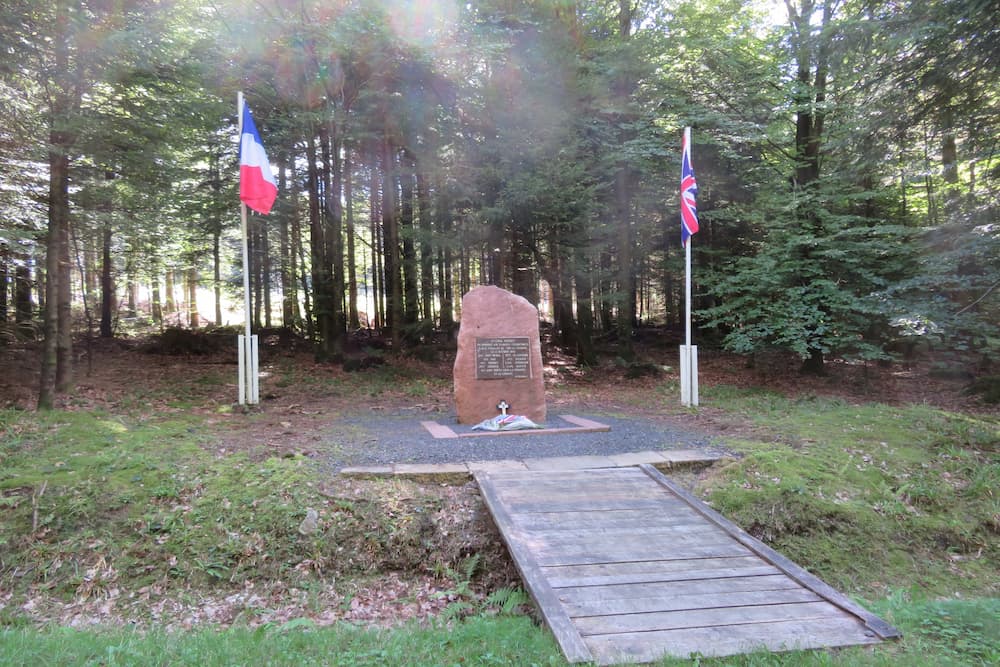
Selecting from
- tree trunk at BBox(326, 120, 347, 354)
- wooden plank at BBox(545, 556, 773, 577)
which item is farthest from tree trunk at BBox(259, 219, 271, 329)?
wooden plank at BBox(545, 556, 773, 577)

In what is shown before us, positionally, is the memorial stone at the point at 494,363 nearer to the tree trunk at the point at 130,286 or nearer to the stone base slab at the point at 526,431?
the stone base slab at the point at 526,431

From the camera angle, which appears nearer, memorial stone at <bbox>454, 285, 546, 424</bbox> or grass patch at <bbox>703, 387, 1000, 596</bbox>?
grass patch at <bbox>703, 387, 1000, 596</bbox>

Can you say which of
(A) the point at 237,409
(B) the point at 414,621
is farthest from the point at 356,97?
(B) the point at 414,621

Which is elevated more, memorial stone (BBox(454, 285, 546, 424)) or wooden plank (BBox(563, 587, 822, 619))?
memorial stone (BBox(454, 285, 546, 424))

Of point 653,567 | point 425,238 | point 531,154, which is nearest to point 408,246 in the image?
point 425,238

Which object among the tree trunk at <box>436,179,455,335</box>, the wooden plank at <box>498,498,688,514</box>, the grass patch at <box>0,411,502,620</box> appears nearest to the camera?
the grass patch at <box>0,411,502,620</box>

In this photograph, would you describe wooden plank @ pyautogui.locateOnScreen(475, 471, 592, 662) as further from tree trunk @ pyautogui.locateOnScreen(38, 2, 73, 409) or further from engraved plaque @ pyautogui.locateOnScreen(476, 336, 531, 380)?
tree trunk @ pyautogui.locateOnScreen(38, 2, 73, 409)

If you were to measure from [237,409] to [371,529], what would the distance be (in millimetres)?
5263

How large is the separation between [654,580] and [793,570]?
3.09ft

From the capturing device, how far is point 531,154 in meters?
12.9

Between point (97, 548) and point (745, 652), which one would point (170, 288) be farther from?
point (745, 652)

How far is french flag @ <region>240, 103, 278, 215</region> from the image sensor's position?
878 centimetres

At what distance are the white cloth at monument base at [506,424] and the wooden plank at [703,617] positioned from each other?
4517 mm

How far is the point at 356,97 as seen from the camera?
43.7 ft
